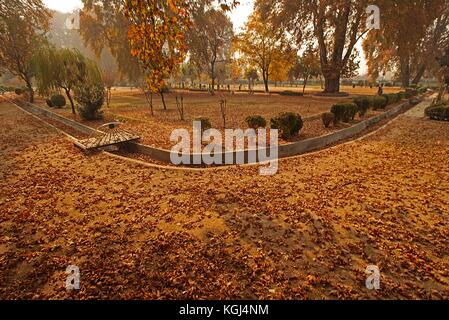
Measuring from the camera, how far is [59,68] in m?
17.0

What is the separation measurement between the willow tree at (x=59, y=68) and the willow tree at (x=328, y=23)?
2261cm

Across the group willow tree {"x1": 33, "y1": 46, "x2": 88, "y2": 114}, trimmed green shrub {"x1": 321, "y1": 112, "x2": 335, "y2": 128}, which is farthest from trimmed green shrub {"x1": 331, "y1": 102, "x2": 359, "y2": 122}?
willow tree {"x1": 33, "y1": 46, "x2": 88, "y2": 114}

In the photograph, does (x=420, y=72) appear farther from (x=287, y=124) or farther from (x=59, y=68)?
(x=59, y=68)

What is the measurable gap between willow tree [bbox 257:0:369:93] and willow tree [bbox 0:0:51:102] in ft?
93.1

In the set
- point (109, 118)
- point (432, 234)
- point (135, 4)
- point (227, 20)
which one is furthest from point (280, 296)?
point (227, 20)

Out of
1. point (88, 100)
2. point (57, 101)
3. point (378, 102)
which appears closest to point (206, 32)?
point (57, 101)

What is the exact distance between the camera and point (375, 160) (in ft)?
27.1

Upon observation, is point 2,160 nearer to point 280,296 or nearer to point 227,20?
point 280,296

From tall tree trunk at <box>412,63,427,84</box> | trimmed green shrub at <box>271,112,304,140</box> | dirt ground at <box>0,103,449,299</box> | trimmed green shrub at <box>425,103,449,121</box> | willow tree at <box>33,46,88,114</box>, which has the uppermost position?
tall tree trunk at <box>412,63,427,84</box>

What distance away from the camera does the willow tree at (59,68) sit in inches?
664

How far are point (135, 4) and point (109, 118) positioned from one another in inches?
574

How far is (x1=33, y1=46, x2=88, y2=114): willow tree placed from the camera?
1688cm

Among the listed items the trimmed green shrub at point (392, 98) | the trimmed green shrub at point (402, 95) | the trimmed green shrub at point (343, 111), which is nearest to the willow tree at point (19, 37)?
the trimmed green shrub at point (343, 111)

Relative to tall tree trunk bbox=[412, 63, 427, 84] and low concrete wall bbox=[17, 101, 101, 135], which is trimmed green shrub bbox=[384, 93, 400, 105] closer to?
low concrete wall bbox=[17, 101, 101, 135]
